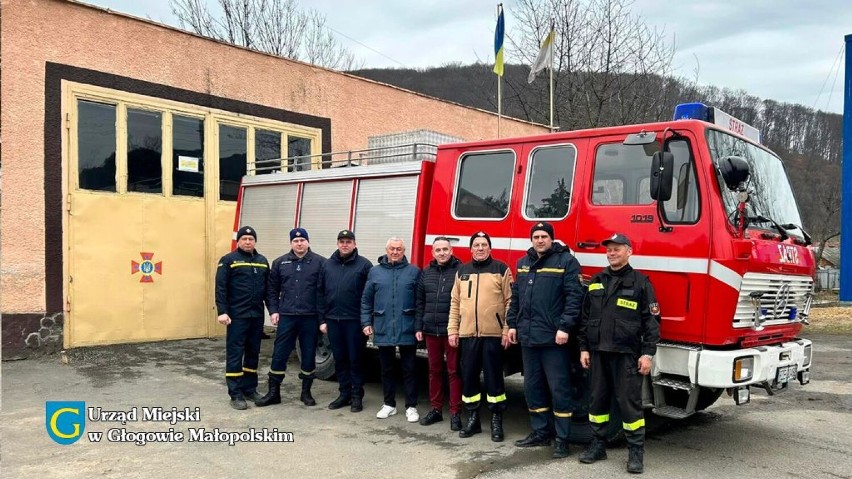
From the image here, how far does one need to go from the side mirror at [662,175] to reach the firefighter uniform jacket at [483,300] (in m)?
1.48

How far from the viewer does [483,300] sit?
5.65 meters

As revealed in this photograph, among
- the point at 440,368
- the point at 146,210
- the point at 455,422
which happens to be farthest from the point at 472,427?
the point at 146,210

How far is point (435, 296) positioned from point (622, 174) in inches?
77.5

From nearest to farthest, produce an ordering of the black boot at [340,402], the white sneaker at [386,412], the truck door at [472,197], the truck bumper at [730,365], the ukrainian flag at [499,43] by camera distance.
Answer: the truck bumper at [730,365], the truck door at [472,197], the white sneaker at [386,412], the black boot at [340,402], the ukrainian flag at [499,43]

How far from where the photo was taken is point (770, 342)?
17.8 ft

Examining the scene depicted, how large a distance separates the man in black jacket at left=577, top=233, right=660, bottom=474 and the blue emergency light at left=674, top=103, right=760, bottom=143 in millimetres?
1452

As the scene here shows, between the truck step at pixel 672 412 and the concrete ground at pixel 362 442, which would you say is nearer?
the concrete ground at pixel 362 442

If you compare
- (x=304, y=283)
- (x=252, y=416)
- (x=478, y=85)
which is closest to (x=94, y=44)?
(x=304, y=283)

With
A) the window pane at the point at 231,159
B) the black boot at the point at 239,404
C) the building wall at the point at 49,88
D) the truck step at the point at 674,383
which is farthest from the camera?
the window pane at the point at 231,159

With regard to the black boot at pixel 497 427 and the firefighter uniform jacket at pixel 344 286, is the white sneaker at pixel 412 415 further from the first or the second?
the firefighter uniform jacket at pixel 344 286

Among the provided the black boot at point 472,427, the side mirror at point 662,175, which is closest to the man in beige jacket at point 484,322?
the black boot at point 472,427

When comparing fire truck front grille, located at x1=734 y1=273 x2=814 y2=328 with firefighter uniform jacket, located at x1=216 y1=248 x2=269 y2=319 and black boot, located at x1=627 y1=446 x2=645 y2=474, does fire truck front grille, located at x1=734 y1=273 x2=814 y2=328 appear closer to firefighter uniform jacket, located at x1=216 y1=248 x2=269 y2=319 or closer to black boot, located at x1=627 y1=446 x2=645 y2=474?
black boot, located at x1=627 y1=446 x2=645 y2=474

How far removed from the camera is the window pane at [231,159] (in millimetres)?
11398

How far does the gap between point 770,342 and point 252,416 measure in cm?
478
